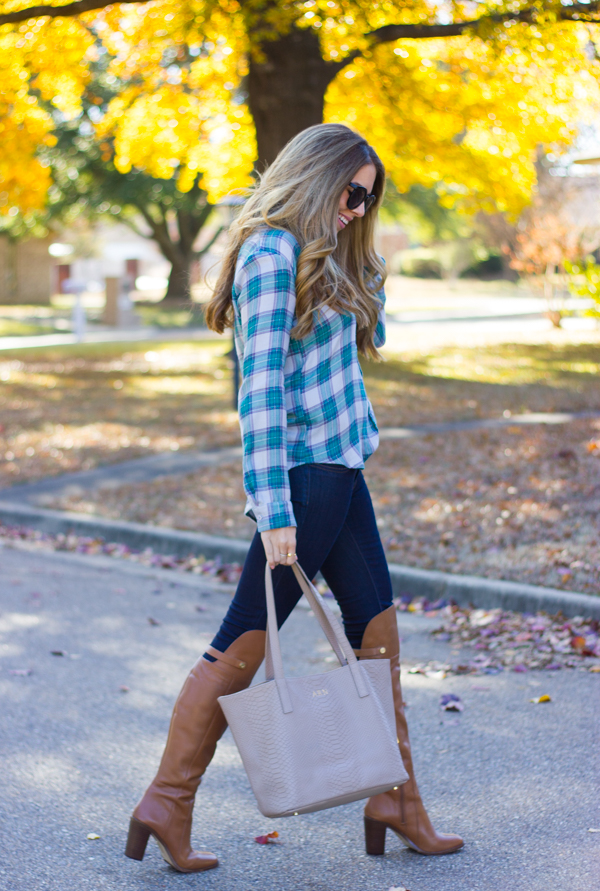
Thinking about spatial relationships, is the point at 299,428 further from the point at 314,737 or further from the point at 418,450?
the point at 418,450

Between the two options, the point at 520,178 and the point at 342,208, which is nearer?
the point at 342,208

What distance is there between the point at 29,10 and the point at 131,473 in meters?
5.63

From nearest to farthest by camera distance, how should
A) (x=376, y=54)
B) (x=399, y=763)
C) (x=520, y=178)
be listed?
(x=399, y=763), (x=376, y=54), (x=520, y=178)

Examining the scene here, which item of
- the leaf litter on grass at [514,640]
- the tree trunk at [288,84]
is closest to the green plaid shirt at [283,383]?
the leaf litter on grass at [514,640]

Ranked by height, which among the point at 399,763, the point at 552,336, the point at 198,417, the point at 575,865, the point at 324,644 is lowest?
the point at 552,336

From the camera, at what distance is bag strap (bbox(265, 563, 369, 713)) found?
2281 mm

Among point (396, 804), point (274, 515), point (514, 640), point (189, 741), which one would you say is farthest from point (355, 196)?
point (514, 640)

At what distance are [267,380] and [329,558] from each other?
22.7 inches

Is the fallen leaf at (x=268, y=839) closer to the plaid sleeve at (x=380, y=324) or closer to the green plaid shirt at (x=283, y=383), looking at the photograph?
the green plaid shirt at (x=283, y=383)

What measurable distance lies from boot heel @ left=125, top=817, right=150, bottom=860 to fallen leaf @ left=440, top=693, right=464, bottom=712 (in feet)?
5.23

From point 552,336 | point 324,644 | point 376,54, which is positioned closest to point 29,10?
point 376,54

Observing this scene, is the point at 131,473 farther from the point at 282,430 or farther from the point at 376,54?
the point at 376,54

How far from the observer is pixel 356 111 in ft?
50.0

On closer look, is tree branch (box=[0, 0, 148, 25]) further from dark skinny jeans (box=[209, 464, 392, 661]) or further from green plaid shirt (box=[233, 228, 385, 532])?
dark skinny jeans (box=[209, 464, 392, 661])
